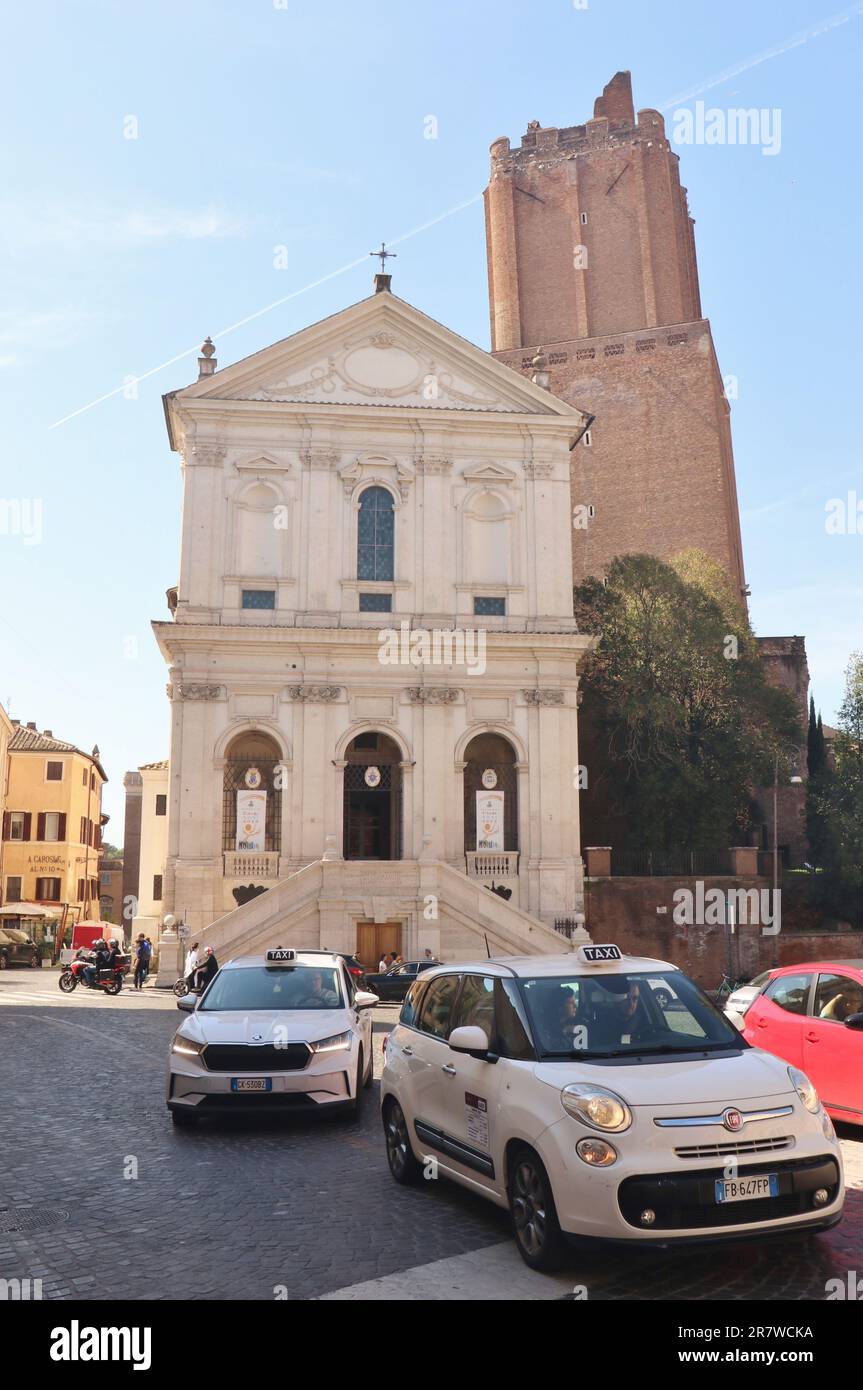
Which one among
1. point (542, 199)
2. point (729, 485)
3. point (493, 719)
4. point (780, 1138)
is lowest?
point (780, 1138)

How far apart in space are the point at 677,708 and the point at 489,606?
6.71 meters

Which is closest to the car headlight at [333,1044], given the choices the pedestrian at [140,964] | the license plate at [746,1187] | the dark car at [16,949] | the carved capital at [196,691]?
the license plate at [746,1187]

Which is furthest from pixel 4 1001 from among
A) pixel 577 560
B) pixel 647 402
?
pixel 647 402

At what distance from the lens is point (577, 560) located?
49.4m

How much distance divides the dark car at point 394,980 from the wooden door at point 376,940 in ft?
10.6

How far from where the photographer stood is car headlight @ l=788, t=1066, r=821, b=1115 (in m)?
6.26

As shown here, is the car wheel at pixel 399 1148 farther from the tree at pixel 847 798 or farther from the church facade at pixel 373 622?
the tree at pixel 847 798

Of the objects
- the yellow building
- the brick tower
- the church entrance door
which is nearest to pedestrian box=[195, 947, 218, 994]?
the church entrance door

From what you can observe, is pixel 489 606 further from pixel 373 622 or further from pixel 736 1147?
pixel 736 1147

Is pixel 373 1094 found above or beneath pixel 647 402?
beneath

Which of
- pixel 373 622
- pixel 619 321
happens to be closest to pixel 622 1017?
pixel 373 622
